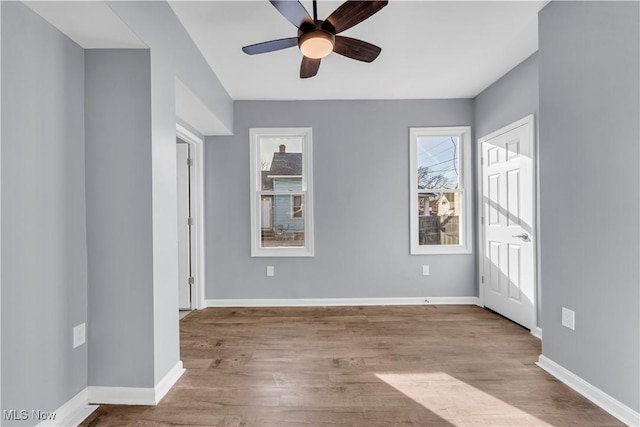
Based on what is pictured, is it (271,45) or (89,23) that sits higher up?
(271,45)

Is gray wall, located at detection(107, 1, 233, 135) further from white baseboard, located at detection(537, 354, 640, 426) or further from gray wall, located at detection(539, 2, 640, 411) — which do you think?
white baseboard, located at detection(537, 354, 640, 426)

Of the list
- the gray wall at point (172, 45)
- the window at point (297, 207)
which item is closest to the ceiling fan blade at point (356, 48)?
the gray wall at point (172, 45)

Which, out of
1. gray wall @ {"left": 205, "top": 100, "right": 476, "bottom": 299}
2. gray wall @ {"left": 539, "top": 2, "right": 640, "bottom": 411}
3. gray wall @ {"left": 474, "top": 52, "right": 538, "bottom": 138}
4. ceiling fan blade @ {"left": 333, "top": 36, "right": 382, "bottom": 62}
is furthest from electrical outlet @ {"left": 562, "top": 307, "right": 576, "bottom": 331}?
ceiling fan blade @ {"left": 333, "top": 36, "right": 382, "bottom": 62}

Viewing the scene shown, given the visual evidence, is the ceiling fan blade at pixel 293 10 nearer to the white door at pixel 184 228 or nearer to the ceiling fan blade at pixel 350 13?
the ceiling fan blade at pixel 350 13

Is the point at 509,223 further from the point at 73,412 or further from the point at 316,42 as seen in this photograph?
the point at 73,412

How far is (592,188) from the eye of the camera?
6.13 feet

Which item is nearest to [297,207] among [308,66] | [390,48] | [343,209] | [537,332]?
[343,209]

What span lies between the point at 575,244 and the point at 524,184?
1176 millimetres

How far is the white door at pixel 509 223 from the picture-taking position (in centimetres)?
298

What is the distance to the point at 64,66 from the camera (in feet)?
5.75

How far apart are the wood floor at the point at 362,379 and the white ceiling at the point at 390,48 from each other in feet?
8.58

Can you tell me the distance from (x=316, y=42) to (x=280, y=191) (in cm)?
233

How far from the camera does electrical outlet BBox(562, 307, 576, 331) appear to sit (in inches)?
79.5

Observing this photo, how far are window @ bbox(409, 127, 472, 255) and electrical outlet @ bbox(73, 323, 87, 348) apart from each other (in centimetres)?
346
